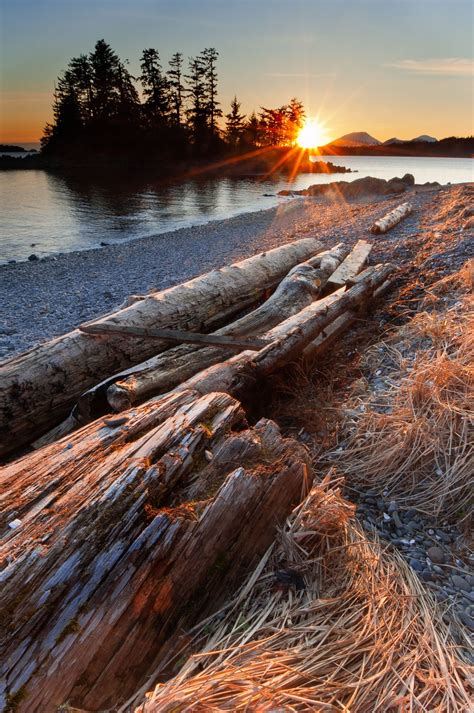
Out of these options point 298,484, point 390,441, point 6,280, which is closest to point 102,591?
point 298,484

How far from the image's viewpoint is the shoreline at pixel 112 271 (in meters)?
8.60

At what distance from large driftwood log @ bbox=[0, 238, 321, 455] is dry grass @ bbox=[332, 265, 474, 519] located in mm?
2805

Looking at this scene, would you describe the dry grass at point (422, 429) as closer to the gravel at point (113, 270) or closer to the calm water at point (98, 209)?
the gravel at point (113, 270)

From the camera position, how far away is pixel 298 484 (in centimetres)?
279

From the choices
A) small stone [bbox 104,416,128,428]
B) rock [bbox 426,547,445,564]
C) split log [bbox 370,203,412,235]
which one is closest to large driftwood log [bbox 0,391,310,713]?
small stone [bbox 104,416,128,428]

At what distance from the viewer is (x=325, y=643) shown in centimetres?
203

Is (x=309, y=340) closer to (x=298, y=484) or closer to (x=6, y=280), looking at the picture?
(x=298, y=484)

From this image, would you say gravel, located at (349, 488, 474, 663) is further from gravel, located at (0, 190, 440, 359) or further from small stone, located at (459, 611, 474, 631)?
gravel, located at (0, 190, 440, 359)

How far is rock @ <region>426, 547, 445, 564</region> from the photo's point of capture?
2711 mm

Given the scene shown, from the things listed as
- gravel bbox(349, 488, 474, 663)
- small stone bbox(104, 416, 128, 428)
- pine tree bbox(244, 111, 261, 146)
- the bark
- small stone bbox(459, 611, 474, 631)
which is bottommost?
gravel bbox(349, 488, 474, 663)

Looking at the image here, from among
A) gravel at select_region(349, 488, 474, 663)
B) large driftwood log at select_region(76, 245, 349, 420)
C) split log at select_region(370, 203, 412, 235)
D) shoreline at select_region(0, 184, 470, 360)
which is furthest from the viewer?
split log at select_region(370, 203, 412, 235)

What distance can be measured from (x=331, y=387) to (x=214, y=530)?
281 cm

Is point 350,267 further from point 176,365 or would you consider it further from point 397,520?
point 397,520

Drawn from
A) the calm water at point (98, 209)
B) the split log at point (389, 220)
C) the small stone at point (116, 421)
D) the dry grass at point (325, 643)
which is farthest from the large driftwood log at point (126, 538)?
the calm water at point (98, 209)
